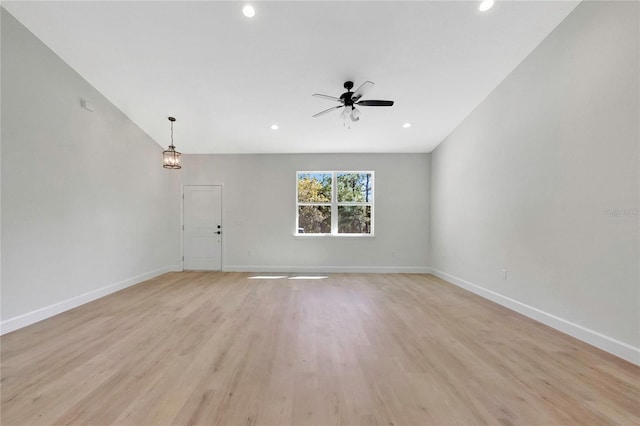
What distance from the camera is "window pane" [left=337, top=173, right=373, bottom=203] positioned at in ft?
19.3

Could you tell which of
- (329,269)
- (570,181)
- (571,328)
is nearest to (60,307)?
(329,269)

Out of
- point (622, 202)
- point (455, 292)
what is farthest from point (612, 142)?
point (455, 292)

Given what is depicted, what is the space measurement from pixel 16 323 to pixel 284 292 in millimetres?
3073

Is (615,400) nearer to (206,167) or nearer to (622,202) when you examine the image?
(622,202)

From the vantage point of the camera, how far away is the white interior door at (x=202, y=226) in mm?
5770

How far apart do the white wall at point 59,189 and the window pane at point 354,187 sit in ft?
13.7

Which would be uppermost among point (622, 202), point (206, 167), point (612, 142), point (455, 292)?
point (206, 167)

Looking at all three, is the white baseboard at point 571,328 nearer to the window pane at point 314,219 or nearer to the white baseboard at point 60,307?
the window pane at point 314,219

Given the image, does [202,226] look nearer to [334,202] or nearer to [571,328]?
[334,202]

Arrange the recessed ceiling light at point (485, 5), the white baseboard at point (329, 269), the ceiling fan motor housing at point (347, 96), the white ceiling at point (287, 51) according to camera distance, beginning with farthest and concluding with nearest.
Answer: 1. the white baseboard at point (329, 269)
2. the ceiling fan motor housing at point (347, 96)
3. the white ceiling at point (287, 51)
4. the recessed ceiling light at point (485, 5)

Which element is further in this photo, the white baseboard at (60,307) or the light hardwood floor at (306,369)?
the white baseboard at (60,307)

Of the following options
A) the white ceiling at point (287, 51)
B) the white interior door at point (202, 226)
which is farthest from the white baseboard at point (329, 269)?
the white ceiling at point (287, 51)

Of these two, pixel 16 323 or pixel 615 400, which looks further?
pixel 16 323

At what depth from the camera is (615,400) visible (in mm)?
1618
